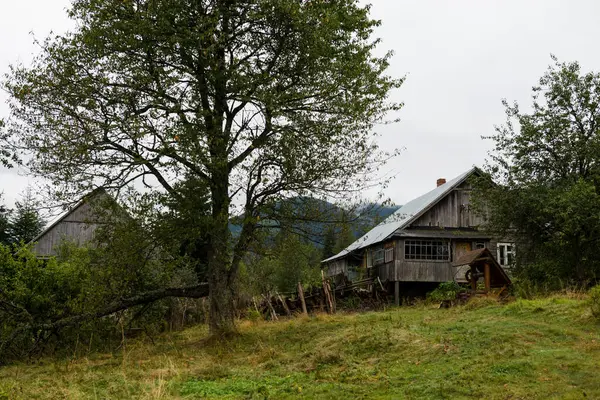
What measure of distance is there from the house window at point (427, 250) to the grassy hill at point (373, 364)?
→ 49.9ft

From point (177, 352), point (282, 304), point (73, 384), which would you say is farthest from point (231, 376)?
point (282, 304)

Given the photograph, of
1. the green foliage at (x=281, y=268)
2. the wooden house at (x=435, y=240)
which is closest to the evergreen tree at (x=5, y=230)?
the green foliage at (x=281, y=268)

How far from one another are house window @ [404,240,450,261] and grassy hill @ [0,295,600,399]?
1521cm

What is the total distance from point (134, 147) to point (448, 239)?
69.8 ft

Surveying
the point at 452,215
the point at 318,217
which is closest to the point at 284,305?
the point at 318,217

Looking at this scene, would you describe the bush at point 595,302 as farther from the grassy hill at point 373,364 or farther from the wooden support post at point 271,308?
the wooden support post at point 271,308

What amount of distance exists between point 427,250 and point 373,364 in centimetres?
2215

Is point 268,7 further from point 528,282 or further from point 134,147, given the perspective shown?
point 528,282

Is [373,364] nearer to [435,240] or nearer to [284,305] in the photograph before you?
[284,305]

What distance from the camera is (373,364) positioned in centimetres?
1193

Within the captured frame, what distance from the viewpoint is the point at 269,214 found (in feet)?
59.1

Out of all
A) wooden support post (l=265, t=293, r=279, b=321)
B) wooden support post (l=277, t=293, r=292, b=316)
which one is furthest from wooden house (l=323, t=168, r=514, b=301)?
wooden support post (l=265, t=293, r=279, b=321)

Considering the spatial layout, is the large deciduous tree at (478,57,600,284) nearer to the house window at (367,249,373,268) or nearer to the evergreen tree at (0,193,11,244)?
the house window at (367,249,373,268)

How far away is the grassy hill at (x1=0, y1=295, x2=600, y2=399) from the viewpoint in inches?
380
